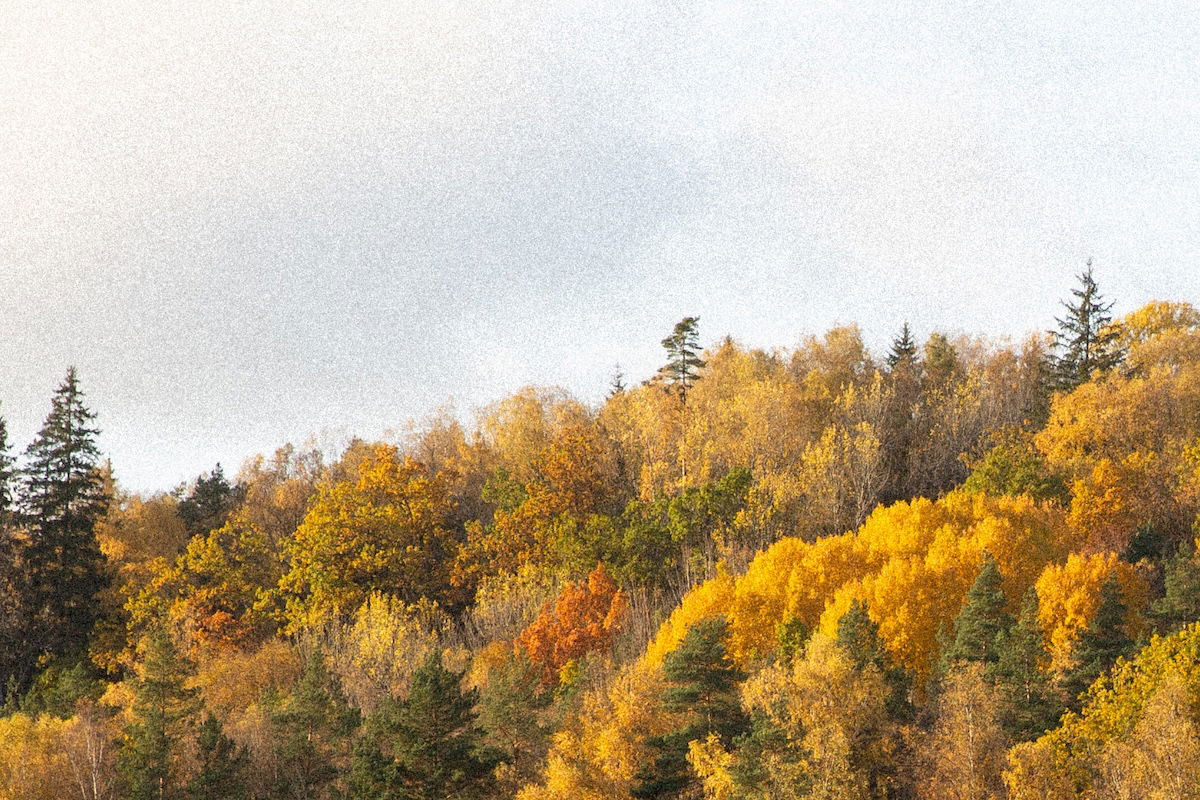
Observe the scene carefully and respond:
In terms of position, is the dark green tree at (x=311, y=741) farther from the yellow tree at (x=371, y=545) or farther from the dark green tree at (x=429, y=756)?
the yellow tree at (x=371, y=545)

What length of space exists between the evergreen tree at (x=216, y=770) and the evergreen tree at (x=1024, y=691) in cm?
3274

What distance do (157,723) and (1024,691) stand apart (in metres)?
37.8

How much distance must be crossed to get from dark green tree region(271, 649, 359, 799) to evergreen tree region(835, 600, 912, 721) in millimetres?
22840

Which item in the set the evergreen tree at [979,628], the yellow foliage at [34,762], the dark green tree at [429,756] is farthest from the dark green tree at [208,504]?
the evergreen tree at [979,628]

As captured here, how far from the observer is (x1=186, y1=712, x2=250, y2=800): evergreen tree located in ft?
141

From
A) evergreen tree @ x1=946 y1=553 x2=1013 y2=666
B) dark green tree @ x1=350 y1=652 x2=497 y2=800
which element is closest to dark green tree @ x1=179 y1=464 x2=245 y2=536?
dark green tree @ x1=350 y1=652 x2=497 y2=800

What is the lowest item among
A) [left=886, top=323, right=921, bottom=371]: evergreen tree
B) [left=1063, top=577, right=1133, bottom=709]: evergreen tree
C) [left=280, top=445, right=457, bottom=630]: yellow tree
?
[left=1063, top=577, right=1133, bottom=709]: evergreen tree

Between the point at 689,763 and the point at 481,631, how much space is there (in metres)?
25.5

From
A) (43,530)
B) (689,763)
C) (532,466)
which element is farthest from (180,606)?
(689,763)

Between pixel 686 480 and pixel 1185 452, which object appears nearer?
pixel 1185 452

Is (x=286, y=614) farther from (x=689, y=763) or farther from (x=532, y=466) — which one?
(x=689, y=763)

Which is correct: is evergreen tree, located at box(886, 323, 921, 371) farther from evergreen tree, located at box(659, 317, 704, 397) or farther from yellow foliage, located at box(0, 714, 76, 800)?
yellow foliage, located at box(0, 714, 76, 800)

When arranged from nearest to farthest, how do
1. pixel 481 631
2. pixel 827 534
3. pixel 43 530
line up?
pixel 481 631, pixel 827 534, pixel 43 530

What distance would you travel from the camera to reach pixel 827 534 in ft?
231
